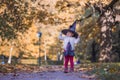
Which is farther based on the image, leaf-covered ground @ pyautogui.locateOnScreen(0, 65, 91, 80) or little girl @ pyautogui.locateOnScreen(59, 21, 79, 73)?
little girl @ pyautogui.locateOnScreen(59, 21, 79, 73)

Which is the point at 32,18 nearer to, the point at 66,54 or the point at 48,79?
the point at 66,54

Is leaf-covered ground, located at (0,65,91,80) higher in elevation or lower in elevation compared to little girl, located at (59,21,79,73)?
lower

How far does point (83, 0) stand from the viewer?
76.6 ft

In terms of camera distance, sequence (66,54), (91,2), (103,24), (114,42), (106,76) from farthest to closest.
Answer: (114,42) → (103,24) → (91,2) → (66,54) → (106,76)

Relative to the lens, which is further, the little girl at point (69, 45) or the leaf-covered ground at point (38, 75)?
the little girl at point (69, 45)

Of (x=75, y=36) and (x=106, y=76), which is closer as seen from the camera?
(x=106, y=76)

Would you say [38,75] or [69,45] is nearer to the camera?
[38,75]

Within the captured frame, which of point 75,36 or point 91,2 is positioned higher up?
point 91,2

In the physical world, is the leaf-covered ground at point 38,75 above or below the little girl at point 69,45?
below

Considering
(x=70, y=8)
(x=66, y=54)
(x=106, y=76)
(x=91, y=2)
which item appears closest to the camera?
(x=106, y=76)

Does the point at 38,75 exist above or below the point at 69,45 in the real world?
below

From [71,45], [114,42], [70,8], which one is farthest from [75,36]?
[114,42]

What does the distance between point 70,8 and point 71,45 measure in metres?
11.9

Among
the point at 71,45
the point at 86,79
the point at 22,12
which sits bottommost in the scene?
the point at 86,79
